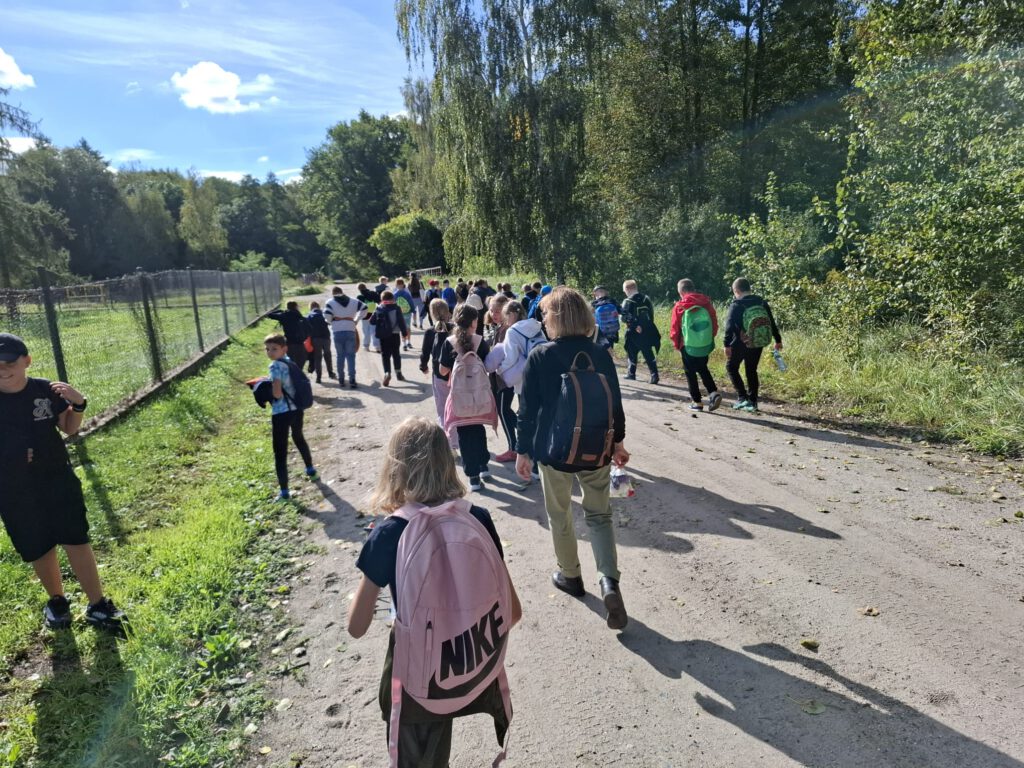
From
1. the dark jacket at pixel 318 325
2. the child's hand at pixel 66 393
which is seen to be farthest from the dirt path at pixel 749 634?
the dark jacket at pixel 318 325

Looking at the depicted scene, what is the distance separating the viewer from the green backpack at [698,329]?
862 cm

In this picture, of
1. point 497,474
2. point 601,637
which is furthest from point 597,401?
point 497,474

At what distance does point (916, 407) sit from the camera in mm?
8055

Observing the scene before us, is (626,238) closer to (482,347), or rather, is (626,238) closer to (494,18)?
(494,18)

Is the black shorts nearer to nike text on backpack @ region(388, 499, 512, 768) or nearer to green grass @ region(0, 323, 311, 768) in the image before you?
green grass @ region(0, 323, 311, 768)

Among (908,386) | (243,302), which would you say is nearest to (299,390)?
(908,386)

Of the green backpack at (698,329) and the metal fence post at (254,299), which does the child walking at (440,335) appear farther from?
the metal fence post at (254,299)

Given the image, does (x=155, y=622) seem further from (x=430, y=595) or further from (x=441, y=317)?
(x=441, y=317)

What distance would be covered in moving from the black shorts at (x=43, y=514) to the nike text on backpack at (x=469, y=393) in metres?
3.14

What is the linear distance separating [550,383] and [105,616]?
338 centimetres

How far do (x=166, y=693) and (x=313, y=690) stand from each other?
2.69 ft

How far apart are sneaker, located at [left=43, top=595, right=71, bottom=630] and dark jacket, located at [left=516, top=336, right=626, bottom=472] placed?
3.35 metres

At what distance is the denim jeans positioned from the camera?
40.0 ft

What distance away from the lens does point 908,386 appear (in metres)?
8.65
